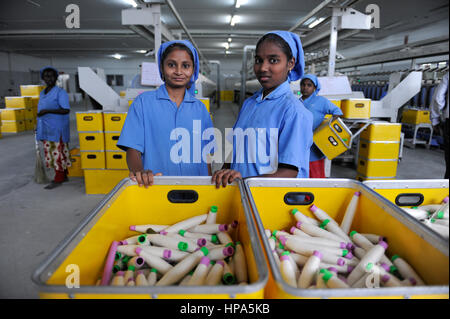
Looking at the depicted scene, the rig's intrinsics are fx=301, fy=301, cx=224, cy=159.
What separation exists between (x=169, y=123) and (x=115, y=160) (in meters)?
2.79

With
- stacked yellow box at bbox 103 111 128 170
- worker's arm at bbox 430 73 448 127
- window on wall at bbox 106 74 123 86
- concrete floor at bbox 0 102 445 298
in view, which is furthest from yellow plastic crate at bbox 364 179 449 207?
window on wall at bbox 106 74 123 86

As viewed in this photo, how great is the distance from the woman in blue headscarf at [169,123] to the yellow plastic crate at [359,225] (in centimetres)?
64

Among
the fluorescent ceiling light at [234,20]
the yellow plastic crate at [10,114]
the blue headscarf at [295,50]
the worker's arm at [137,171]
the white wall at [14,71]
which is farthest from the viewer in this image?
the white wall at [14,71]

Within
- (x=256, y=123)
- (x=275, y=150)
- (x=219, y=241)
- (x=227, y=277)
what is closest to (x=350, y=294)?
(x=227, y=277)

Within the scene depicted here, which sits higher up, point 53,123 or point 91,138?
point 53,123

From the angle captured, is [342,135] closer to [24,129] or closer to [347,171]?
[347,171]

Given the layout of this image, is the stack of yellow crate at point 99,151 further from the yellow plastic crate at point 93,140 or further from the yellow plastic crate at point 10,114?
the yellow plastic crate at point 10,114

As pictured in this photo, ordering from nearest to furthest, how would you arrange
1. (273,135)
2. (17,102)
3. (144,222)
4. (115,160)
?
(144,222) < (273,135) < (115,160) < (17,102)

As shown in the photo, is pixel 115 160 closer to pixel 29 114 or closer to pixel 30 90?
pixel 29 114

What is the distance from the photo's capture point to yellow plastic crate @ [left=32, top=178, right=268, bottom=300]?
1.97 ft

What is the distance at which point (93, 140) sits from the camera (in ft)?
13.7

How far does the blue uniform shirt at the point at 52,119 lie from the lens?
4383mm

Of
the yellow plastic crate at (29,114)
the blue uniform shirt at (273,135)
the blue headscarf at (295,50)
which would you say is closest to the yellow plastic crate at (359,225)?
the blue uniform shirt at (273,135)

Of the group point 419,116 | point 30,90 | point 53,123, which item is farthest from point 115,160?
point 30,90
